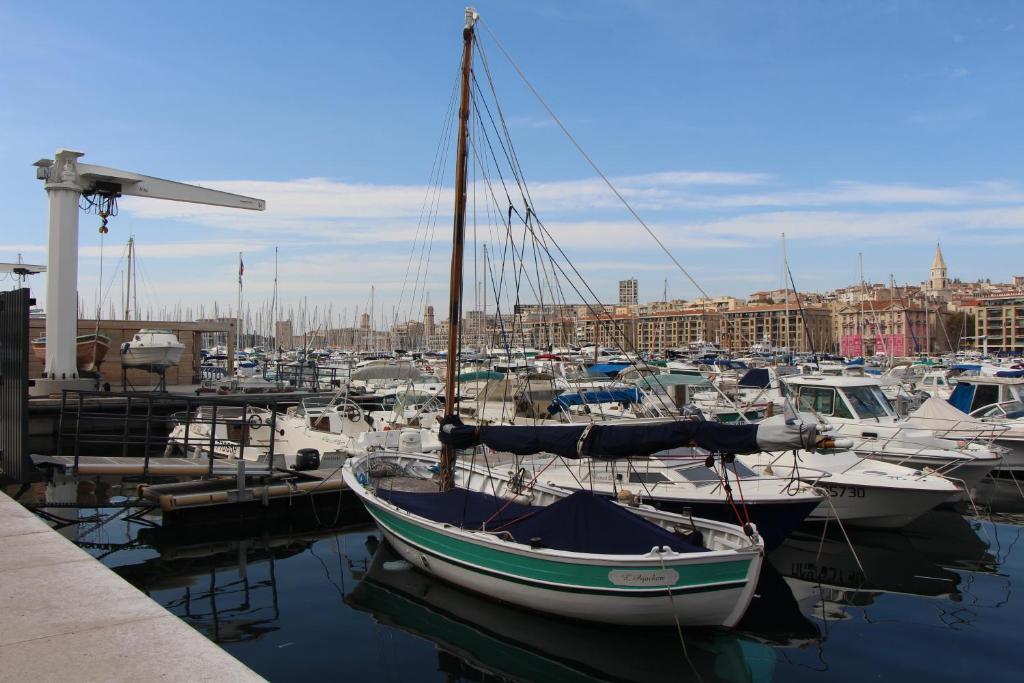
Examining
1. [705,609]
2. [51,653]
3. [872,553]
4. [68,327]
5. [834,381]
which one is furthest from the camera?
[68,327]

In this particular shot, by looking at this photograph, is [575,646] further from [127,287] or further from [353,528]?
[127,287]

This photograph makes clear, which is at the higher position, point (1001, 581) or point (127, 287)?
point (127, 287)

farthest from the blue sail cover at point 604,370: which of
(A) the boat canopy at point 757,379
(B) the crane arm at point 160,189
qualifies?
(B) the crane arm at point 160,189

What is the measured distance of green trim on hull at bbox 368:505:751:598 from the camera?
8875mm

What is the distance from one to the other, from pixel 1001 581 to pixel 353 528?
12.1 m

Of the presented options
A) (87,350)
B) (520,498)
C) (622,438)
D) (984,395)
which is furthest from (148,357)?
(984,395)

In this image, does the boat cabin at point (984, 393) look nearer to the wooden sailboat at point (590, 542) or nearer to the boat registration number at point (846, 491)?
the boat registration number at point (846, 491)

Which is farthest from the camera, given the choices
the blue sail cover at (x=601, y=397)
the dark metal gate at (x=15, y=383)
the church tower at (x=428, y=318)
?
the church tower at (x=428, y=318)

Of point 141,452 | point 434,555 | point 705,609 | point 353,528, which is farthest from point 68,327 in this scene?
point 705,609

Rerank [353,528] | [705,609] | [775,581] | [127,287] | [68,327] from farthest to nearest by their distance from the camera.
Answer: [127,287]
[68,327]
[353,528]
[775,581]
[705,609]

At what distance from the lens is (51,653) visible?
219 inches

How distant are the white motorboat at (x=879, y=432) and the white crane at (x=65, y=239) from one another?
24542mm

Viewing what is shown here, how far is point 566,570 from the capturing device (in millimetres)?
9477

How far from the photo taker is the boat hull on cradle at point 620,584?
8.88 m
